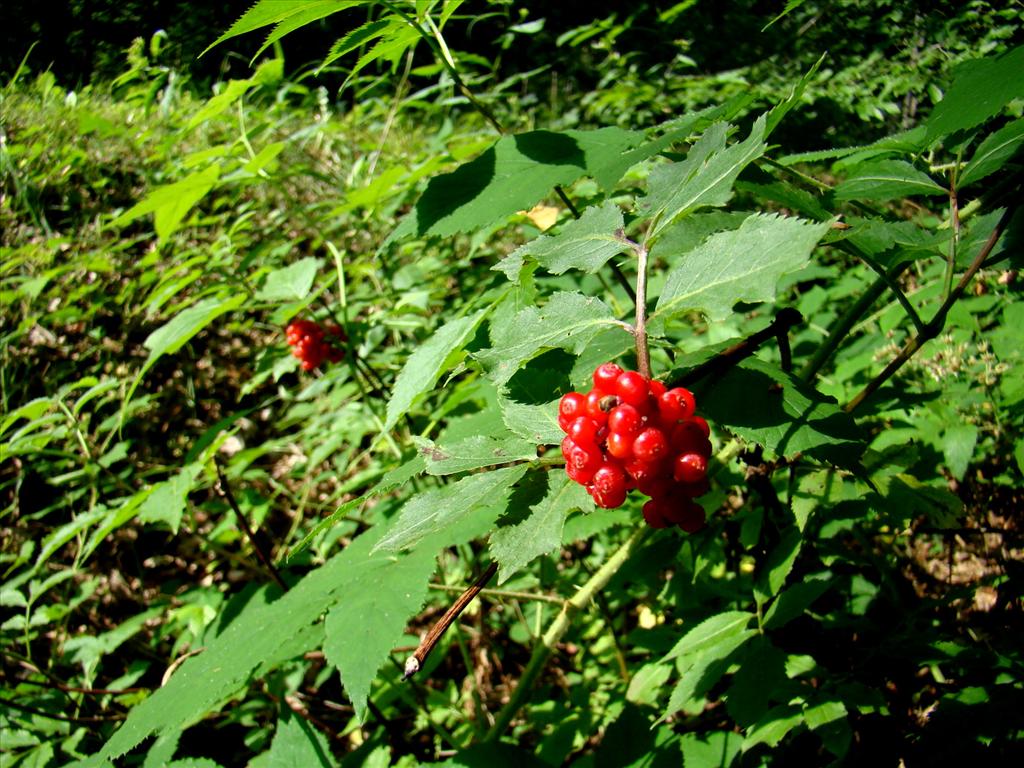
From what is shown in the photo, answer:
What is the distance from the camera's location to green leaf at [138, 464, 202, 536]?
1698mm

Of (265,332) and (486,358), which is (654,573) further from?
(265,332)

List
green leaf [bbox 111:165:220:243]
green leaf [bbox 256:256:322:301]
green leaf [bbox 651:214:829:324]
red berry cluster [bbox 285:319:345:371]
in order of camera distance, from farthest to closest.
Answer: red berry cluster [bbox 285:319:345:371] < green leaf [bbox 256:256:322:301] < green leaf [bbox 111:165:220:243] < green leaf [bbox 651:214:829:324]

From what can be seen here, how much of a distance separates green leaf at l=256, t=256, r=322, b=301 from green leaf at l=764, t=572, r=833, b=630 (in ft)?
5.16

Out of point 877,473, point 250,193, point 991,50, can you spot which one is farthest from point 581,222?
point 250,193

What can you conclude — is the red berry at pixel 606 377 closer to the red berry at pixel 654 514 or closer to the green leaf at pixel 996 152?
the red berry at pixel 654 514

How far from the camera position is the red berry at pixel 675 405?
648mm

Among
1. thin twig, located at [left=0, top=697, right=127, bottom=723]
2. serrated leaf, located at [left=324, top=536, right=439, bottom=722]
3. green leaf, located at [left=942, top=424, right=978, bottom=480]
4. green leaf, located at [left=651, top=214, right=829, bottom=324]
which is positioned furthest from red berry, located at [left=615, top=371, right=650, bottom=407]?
thin twig, located at [left=0, top=697, right=127, bottom=723]

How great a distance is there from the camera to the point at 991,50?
270cm

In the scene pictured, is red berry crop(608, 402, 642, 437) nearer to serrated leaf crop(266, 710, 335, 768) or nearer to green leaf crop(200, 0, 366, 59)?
green leaf crop(200, 0, 366, 59)

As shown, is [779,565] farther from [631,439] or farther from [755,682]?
[631,439]

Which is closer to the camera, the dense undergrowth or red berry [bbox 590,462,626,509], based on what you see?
red berry [bbox 590,462,626,509]

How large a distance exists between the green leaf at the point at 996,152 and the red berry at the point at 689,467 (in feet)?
2.35

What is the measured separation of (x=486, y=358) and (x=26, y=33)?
37.6 feet

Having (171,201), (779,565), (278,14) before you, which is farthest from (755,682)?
(171,201)
